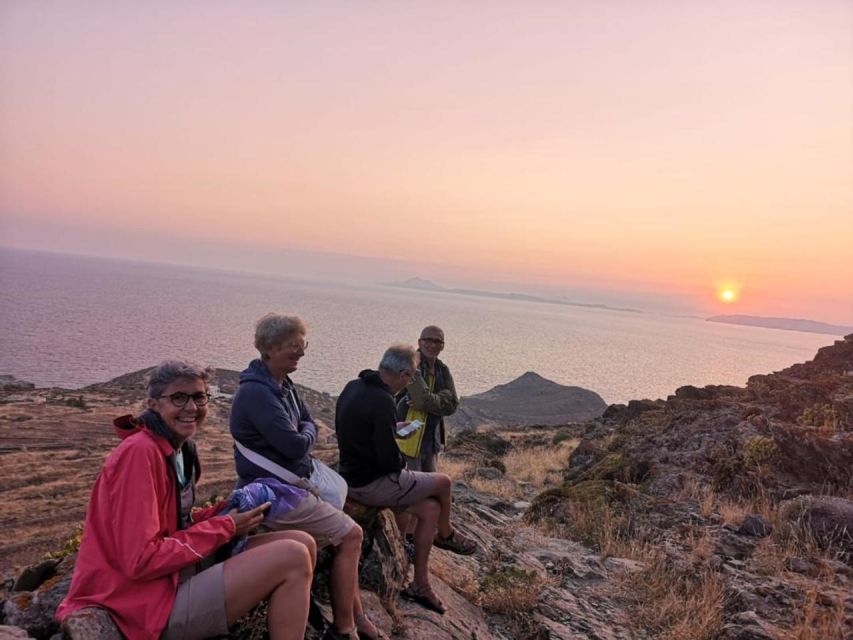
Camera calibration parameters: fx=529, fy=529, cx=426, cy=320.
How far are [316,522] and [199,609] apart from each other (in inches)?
37.7

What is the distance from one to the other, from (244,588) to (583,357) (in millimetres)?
100574

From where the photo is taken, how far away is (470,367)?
71125 millimetres

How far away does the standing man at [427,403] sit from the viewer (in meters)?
6.23

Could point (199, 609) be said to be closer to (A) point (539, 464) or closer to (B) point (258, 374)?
(B) point (258, 374)

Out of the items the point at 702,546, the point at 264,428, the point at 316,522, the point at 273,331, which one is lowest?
the point at 702,546

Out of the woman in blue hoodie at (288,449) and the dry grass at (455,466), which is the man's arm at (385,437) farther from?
the dry grass at (455,466)

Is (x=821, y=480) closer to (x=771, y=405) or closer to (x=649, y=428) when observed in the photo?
(x=771, y=405)

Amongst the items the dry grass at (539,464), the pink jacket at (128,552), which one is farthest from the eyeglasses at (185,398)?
the dry grass at (539,464)

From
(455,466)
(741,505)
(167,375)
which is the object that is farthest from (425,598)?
(455,466)

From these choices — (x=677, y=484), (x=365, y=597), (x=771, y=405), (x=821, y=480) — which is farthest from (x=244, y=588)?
(x=771, y=405)

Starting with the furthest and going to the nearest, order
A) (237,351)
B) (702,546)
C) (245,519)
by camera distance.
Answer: (237,351) < (702,546) < (245,519)

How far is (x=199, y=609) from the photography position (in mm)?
2693

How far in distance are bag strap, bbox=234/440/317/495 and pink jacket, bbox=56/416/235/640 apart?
1.04 metres

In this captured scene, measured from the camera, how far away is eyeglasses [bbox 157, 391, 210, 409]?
9.36 ft
